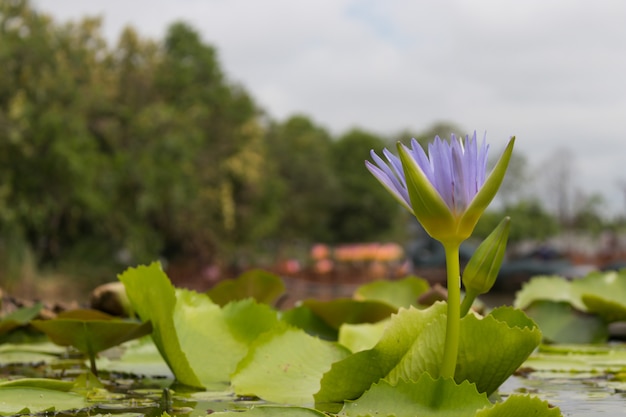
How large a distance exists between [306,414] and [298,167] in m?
31.0

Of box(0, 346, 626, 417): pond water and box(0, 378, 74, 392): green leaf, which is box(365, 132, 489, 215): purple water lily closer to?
box(0, 346, 626, 417): pond water

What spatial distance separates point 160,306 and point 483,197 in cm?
42

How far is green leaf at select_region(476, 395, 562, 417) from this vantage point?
22.7 inches

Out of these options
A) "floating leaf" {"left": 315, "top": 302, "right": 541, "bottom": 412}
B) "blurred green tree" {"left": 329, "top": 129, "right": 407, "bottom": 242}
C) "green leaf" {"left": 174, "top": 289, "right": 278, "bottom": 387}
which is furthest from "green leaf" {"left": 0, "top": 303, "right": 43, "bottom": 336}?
"blurred green tree" {"left": 329, "top": 129, "right": 407, "bottom": 242}

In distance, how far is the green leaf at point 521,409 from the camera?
0.58 m

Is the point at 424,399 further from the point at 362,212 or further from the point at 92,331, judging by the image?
the point at 362,212

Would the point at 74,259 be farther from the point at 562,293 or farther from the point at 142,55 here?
the point at 562,293

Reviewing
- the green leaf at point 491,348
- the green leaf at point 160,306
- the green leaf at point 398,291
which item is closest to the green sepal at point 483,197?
the green leaf at point 491,348

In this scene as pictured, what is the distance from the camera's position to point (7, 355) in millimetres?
1213

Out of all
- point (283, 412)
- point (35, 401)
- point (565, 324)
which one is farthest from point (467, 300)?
point (565, 324)

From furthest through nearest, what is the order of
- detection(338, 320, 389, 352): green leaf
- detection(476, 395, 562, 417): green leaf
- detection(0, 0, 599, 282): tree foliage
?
1. detection(0, 0, 599, 282): tree foliage
2. detection(338, 320, 389, 352): green leaf
3. detection(476, 395, 562, 417): green leaf

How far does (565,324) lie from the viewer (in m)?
1.42

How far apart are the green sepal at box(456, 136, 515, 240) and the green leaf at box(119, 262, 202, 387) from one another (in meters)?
0.36

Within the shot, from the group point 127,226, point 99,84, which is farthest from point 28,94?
point 127,226
